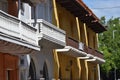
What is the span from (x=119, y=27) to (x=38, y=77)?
49423 millimetres

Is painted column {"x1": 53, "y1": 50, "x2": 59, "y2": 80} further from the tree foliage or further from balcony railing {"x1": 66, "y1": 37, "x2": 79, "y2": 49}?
the tree foliage

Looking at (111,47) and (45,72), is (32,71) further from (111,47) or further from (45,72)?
(111,47)

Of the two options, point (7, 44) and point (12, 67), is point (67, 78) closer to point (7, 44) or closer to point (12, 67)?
point (12, 67)

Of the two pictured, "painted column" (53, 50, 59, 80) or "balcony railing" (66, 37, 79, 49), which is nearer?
"painted column" (53, 50, 59, 80)

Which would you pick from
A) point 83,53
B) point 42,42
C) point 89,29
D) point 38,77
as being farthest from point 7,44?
point 89,29

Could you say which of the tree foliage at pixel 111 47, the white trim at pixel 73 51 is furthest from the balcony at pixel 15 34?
the tree foliage at pixel 111 47

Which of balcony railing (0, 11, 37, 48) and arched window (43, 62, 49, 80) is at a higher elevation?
balcony railing (0, 11, 37, 48)

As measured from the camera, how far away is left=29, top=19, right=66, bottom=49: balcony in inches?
913

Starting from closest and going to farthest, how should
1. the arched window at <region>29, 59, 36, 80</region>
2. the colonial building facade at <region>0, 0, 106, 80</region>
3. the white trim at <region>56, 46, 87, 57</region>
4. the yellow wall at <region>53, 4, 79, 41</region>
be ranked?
the colonial building facade at <region>0, 0, 106, 80</region> < the arched window at <region>29, 59, 36, 80</region> < the white trim at <region>56, 46, 87, 57</region> < the yellow wall at <region>53, 4, 79, 41</region>

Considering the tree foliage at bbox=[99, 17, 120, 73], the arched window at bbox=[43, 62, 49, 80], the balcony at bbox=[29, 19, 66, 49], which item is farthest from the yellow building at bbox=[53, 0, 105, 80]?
the tree foliage at bbox=[99, 17, 120, 73]

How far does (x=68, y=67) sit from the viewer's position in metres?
33.7

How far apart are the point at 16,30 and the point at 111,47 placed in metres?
51.5

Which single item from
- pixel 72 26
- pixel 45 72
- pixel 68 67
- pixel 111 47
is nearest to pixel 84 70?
pixel 72 26

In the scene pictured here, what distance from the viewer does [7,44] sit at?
1820 centimetres
